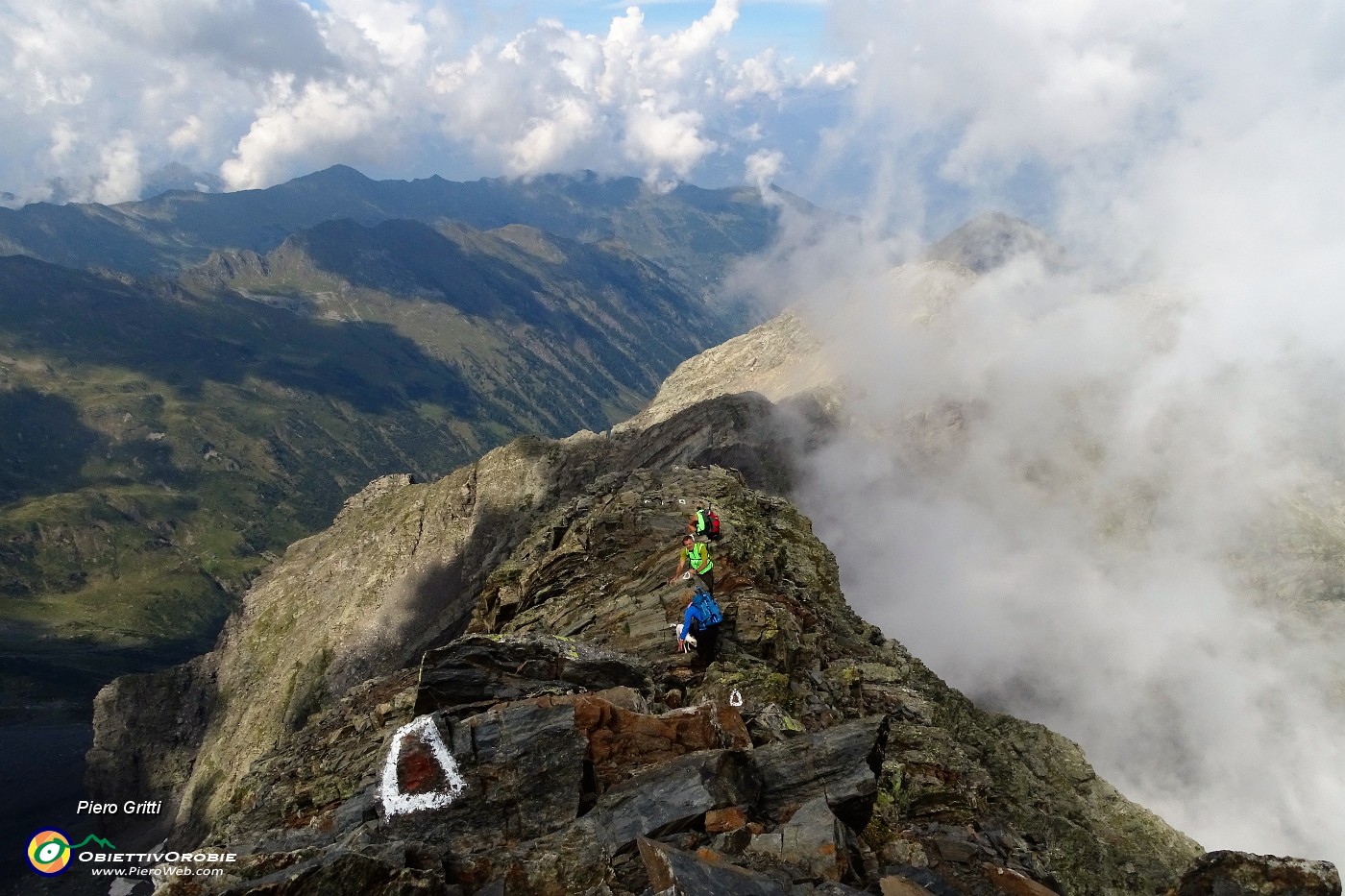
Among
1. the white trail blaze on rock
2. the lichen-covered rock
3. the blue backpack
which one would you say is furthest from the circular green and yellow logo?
the lichen-covered rock

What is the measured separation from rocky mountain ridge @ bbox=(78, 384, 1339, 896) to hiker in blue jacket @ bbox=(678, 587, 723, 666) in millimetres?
1057

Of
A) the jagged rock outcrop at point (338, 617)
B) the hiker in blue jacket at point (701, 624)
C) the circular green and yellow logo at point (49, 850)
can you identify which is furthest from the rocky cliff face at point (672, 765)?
the jagged rock outcrop at point (338, 617)

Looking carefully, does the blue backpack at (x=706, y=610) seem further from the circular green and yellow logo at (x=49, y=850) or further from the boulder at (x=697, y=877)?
the circular green and yellow logo at (x=49, y=850)

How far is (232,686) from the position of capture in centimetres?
16350

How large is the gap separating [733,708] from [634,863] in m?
8.67

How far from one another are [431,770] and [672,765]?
788 centimetres

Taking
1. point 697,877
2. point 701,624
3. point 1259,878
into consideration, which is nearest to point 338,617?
point 701,624

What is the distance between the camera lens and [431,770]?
24.0m

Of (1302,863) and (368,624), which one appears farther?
(368,624)

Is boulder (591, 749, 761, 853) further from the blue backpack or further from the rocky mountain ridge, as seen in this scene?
the blue backpack

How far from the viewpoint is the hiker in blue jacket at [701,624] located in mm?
36969

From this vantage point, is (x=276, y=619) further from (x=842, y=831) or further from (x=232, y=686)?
(x=842, y=831)

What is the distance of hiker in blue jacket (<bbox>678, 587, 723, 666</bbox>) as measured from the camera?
3697 cm

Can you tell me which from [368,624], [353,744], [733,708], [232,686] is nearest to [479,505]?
[368,624]
